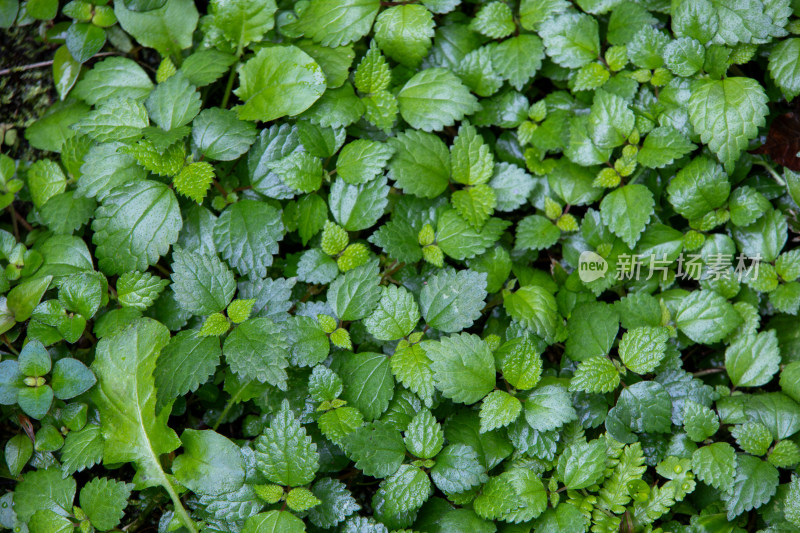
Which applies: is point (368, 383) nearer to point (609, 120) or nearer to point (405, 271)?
point (405, 271)

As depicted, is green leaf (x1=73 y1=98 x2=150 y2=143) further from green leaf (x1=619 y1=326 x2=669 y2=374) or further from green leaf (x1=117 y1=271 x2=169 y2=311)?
green leaf (x1=619 y1=326 x2=669 y2=374)

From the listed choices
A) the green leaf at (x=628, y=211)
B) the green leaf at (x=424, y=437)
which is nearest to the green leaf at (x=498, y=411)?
the green leaf at (x=424, y=437)

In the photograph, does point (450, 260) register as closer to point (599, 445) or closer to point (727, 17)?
point (599, 445)

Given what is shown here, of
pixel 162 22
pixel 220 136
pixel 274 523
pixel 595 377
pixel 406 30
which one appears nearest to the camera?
pixel 274 523

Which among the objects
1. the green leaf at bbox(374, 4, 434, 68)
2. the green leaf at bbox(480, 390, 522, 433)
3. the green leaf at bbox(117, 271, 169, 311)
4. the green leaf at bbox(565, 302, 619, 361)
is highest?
the green leaf at bbox(374, 4, 434, 68)

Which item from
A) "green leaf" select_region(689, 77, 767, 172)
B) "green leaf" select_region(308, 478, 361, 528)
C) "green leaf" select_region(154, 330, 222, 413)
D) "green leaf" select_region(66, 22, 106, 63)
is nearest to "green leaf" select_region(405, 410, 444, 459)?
"green leaf" select_region(308, 478, 361, 528)

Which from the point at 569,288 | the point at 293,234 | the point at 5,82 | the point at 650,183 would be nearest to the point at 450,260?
the point at 569,288

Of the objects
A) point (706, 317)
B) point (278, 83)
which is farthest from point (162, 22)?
point (706, 317)
